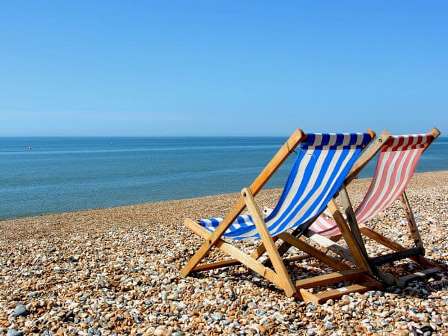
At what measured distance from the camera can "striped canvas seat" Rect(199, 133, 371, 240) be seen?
3.53 metres

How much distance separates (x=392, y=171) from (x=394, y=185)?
0.64 feet

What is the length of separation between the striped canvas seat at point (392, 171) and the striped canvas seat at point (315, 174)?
41 centimetres

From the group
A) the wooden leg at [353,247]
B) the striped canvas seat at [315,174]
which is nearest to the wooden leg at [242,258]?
the striped canvas seat at [315,174]

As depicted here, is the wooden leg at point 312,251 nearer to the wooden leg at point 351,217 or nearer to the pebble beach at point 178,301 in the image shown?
the wooden leg at point 351,217

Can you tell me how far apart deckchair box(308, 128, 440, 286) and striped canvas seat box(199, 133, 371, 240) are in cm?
35

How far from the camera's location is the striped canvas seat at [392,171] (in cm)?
396

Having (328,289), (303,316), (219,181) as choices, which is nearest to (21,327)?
(303,316)

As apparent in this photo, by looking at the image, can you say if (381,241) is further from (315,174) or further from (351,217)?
(315,174)

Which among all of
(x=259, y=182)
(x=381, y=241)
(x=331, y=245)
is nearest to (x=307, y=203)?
(x=259, y=182)

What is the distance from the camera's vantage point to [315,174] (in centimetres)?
369

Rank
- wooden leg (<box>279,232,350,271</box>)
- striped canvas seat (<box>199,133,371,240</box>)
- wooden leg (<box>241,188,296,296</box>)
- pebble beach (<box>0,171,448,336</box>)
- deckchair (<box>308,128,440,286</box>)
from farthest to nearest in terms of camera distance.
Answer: wooden leg (<box>279,232,350,271</box>), deckchair (<box>308,128,440,286</box>), wooden leg (<box>241,188,296,296</box>), striped canvas seat (<box>199,133,371,240</box>), pebble beach (<box>0,171,448,336</box>)

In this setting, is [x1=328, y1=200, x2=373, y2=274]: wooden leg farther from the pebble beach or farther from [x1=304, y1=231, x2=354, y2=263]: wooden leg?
the pebble beach

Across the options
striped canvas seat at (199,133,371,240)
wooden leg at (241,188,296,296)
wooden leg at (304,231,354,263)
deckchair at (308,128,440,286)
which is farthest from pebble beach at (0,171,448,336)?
striped canvas seat at (199,133,371,240)

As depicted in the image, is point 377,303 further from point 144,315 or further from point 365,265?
point 144,315
